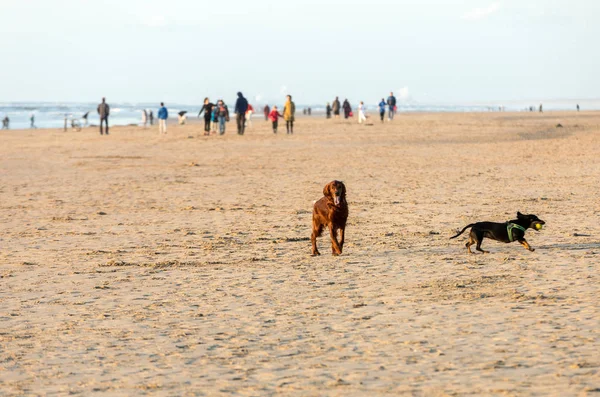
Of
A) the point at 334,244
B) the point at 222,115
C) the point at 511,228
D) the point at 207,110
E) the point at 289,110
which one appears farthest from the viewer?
the point at 222,115

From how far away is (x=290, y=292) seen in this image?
817 cm

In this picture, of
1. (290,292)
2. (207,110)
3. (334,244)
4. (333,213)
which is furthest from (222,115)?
(290,292)

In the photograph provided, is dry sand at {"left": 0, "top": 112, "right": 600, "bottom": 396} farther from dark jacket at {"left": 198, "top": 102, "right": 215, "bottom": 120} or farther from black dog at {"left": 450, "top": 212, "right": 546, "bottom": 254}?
dark jacket at {"left": 198, "top": 102, "right": 215, "bottom": 120}

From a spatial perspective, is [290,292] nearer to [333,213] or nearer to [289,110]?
[333,213]

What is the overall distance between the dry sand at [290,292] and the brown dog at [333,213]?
0.63 feet

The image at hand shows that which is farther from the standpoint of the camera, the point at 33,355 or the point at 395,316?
the point at 395,316

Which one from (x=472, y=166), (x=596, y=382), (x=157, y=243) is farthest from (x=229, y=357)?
(x=472, y=166)

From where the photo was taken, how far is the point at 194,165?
23.6 metres

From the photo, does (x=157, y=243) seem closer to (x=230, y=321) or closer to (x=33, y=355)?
(x=230, y=321)

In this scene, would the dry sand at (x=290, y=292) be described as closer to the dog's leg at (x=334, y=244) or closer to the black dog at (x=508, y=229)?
the dog's leg at (x=334, y=244)

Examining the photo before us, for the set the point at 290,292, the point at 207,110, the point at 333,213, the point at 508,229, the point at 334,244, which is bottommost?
the point at 290,292

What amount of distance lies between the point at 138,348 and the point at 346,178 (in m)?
13.5

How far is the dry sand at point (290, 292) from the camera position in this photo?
18.5 feet

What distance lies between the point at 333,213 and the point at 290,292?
1.69m
